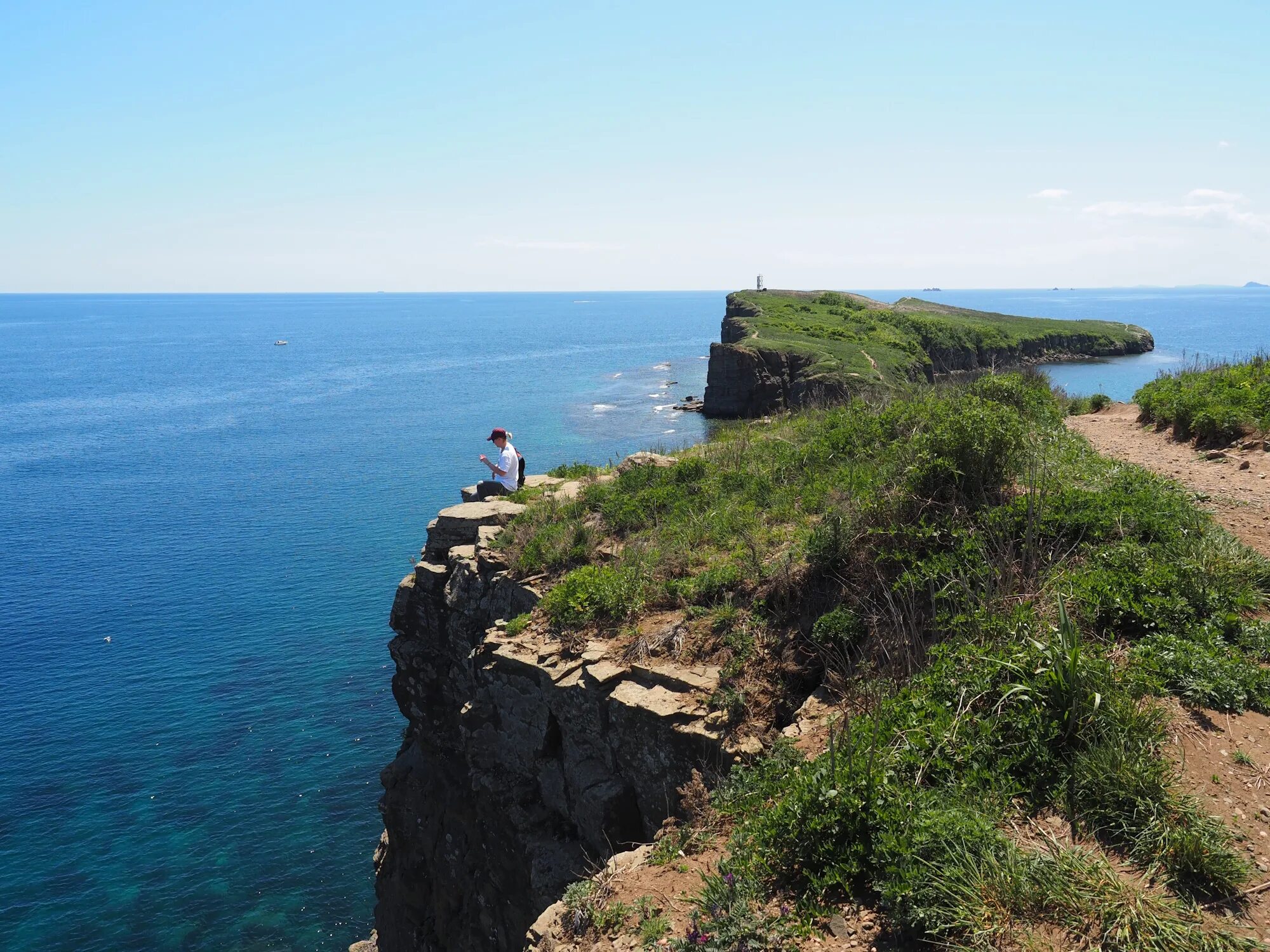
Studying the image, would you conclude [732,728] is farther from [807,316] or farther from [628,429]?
[807,316]

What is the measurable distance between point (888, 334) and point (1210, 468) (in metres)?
64.0

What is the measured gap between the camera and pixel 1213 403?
50.3ft

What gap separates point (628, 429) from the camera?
204ft

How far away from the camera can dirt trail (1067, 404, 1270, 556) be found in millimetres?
10555

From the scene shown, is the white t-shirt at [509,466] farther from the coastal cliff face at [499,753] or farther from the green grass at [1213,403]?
the green grass at [1213,403]

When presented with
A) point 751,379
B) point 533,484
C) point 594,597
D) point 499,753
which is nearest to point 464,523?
point 533,484

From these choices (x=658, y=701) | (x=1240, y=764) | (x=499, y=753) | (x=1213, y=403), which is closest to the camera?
(x=1240, y=764)

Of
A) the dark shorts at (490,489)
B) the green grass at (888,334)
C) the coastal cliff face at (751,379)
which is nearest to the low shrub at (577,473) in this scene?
the dark shorts at (490,489)

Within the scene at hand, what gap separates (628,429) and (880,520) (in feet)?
169

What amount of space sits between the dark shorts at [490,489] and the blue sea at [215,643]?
9.97ft

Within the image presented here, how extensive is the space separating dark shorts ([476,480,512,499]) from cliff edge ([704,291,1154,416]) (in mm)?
8713

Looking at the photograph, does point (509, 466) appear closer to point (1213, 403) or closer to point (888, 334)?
point (1213, 403)

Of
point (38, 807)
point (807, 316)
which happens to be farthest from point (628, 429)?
point (38, 807)

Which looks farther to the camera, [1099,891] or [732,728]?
[732,728]
